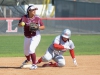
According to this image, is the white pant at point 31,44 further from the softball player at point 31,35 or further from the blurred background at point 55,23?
the blurred background at point 55,23

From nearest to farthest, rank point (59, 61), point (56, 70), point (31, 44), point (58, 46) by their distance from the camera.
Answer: point (56, 70) → point (31, 44) → point (58, 46) → point (59, 61)

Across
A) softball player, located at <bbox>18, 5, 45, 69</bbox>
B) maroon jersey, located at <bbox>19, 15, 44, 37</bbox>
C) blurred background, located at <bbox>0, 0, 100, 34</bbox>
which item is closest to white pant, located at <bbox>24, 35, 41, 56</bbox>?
softball player, located at <bbox>18, 5, 45, 69</bbox>

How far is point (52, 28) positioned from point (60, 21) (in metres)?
0.69

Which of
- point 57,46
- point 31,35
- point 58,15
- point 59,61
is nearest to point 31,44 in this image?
point 31,35

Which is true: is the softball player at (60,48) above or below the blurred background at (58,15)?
above

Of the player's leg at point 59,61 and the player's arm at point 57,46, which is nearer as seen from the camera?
the player's arm at point 57,46

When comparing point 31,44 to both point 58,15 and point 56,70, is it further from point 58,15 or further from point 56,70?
point 58,15

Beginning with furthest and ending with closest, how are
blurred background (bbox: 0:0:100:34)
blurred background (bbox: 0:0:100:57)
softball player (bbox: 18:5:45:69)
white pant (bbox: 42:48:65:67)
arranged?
blurred background (bbox: 0:0:100:34) < blurred background (bbox: 0:0:100:57) < white pant (bbox: 42:48:65:67) < softball player (bbox: 18:5:45:69)

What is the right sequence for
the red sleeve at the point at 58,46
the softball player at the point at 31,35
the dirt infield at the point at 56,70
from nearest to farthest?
the dirt infield at the point at 56,70, the softball player at the point at 31,35, the red sleeve at the point at 58,46

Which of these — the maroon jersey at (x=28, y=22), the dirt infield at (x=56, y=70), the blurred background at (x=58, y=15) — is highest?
the maroon jersey at (x=28, y=22)

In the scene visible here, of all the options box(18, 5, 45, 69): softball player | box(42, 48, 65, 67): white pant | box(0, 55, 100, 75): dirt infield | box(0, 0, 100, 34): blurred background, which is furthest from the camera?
box(0, 0, 100, 34): blurred background

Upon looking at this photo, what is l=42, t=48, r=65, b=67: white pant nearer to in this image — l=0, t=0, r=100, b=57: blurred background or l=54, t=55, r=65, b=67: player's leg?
l=54, t=55, r=65, b=67: player's leg

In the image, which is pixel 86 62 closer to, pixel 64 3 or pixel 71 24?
pixel 71 24

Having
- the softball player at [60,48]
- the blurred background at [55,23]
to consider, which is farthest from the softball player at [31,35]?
the blurred background at [55,23]
